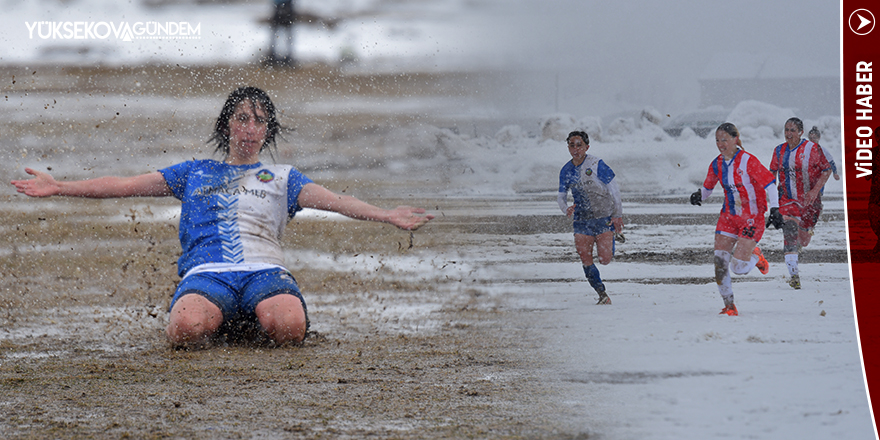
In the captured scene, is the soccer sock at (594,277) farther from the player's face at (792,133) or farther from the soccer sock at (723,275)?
the player's face at (792,133)

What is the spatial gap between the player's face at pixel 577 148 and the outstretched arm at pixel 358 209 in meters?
1.04

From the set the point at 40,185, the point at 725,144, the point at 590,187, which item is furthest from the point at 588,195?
the point at 40,185

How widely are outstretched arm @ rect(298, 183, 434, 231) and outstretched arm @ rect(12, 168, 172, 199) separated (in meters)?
0.78

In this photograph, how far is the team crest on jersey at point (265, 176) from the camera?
431 cm

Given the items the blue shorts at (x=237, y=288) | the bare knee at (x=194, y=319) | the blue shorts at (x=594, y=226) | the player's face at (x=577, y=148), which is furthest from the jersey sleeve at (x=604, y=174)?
the bare knee at (x=194, y=319)

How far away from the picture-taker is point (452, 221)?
6156 mm

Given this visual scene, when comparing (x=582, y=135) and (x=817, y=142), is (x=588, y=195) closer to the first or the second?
(x=582, y=135)

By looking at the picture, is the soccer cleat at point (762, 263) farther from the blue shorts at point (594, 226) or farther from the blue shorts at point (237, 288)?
the blue shorts at point (237, 288)

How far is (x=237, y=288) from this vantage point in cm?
411

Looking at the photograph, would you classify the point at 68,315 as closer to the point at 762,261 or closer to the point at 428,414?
the point at 428,414

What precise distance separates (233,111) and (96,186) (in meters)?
0.82

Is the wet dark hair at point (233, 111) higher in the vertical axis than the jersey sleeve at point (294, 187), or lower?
higher

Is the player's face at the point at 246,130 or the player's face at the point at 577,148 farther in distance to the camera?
the player's face at the point at 577,148

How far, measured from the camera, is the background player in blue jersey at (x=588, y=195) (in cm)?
446
